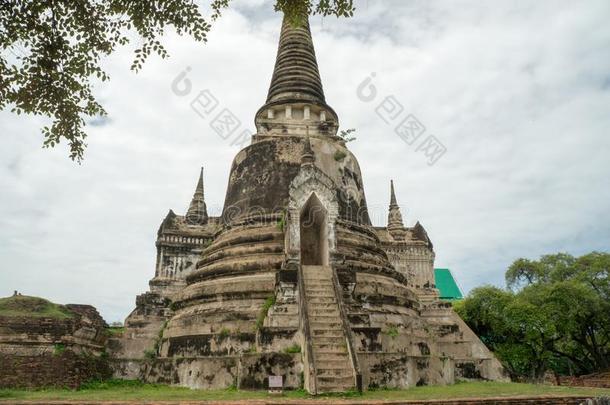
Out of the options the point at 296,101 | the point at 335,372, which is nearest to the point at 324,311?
the point at 335,372

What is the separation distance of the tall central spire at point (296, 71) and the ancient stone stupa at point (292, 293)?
5 centimetres

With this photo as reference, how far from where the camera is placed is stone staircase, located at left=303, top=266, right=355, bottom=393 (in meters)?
8.63

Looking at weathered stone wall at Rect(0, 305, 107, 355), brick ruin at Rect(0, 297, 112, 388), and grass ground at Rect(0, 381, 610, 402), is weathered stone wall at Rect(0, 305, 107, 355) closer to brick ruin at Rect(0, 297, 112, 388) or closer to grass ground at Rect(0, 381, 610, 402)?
brick ruin at Rect(0, 297, 112, 388)

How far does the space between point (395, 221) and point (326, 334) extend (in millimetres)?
11471

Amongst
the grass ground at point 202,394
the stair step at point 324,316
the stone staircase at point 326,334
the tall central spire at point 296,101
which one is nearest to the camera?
the grass ground at point 202,394

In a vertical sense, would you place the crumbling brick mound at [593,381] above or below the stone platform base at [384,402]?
below

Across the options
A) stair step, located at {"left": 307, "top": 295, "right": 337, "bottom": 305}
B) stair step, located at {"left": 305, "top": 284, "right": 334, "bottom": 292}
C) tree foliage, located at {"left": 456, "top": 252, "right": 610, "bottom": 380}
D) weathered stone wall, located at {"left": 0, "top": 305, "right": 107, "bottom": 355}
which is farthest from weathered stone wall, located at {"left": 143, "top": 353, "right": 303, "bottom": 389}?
tree foliage, located at {"left": 456, "top": 252, "right": 610, "bottom": 380}

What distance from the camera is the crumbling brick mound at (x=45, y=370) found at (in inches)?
402

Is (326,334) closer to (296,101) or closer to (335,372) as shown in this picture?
(335,372)

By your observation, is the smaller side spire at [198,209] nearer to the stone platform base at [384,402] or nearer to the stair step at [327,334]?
the stair step at [327,334]

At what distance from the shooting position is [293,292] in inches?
426

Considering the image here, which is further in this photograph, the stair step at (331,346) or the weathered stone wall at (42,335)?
the weathered stone wall at (42,335)

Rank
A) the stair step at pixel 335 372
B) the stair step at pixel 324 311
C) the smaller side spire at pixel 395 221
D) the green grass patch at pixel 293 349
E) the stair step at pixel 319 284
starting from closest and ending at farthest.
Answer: the stair step at pixel 335 372, the green grass patch at pixel 293 349, the stair step at pixel 324 311, the stair step at pixel 319 284, the smaller side spire at pixel 395 221

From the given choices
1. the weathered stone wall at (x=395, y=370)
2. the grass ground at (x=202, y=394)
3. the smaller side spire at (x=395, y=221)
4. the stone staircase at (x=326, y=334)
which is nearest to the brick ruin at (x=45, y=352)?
the grass ground at (x=202, y=394)
